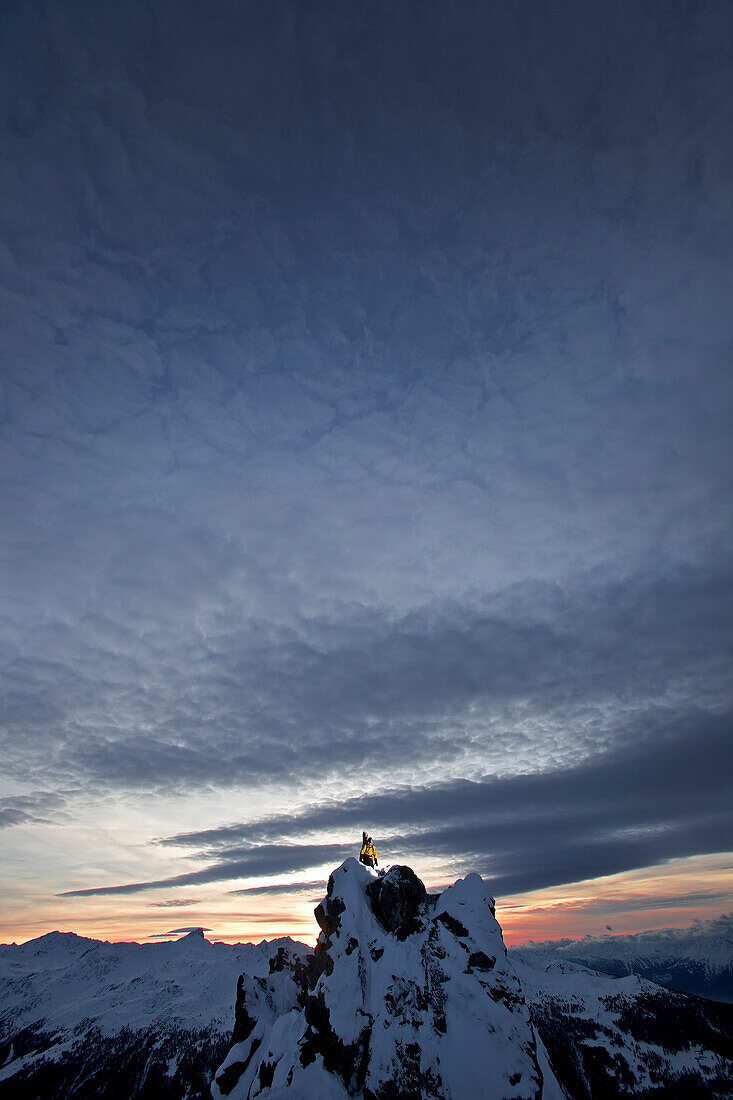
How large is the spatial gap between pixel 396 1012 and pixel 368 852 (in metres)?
27.2

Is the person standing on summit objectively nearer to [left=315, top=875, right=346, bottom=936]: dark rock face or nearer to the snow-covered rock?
[left=315, top=875, right=346, bottom=936]: dark rock face

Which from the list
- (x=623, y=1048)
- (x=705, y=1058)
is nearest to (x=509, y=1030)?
(x=623, y=1048)

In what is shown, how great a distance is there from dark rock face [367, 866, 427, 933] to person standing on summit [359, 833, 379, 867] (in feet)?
23.8

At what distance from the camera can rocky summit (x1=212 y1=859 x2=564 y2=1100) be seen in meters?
63.8

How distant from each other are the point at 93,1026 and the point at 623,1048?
7928 inches

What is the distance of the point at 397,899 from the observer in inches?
3246

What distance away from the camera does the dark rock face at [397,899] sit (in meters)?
80.6

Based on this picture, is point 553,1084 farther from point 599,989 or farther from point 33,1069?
point 33,1069

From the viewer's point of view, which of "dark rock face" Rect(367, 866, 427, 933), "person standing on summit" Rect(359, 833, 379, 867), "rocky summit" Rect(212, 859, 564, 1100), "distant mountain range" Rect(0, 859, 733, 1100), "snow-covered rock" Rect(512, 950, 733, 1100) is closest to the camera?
"rocky summit" Rect(212, 859, 564, 1100)

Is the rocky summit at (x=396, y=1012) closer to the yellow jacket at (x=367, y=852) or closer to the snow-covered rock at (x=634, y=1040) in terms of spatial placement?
the yellow jacket at (x=367, y=852)

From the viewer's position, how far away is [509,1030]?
66.6 metres

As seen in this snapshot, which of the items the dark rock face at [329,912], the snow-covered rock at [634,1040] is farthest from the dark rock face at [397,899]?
the snow-covered rock at [634,1040]

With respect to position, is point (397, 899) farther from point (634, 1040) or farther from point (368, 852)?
point (634, 1040)

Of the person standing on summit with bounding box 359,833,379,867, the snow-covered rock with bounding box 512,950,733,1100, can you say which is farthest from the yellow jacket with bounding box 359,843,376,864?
the snow-covered rock with bounding box 512,950,733,1100
